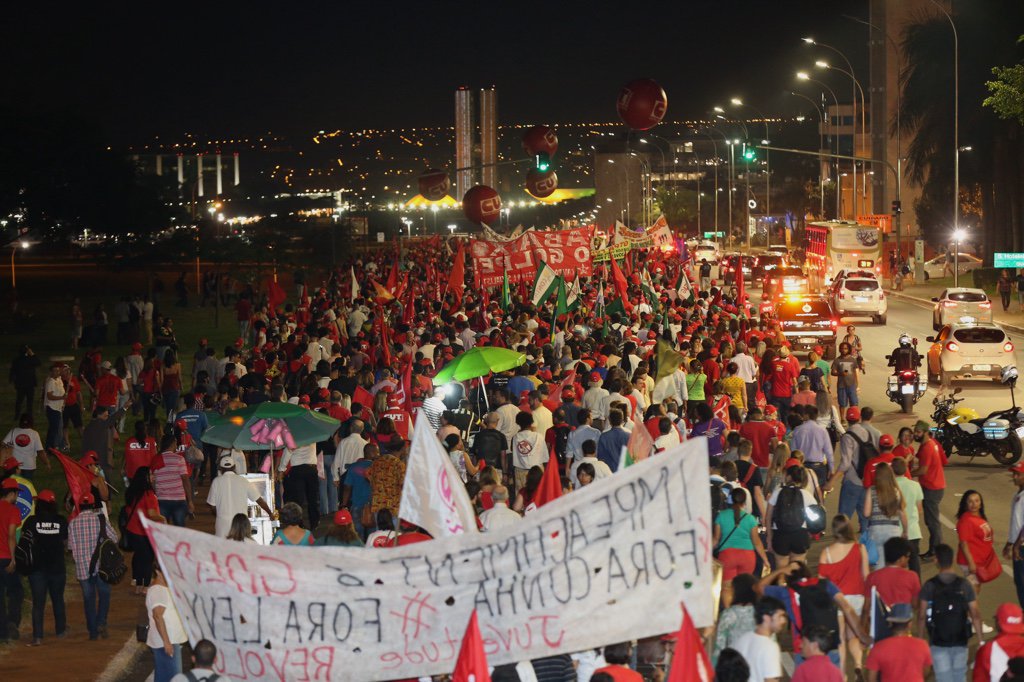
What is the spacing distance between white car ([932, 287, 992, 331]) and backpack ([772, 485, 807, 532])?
2699cm

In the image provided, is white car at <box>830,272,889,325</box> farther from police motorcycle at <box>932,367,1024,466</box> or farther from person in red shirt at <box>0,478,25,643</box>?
person in red shirt at <box>0,478,25,643</box>

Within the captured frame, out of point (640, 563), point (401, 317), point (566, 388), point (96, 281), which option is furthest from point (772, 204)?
point (640, 563)

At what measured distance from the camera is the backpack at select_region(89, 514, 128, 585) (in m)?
11.9

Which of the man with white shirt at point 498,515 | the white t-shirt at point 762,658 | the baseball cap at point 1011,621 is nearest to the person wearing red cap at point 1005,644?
the baseball cap at point 1011,621

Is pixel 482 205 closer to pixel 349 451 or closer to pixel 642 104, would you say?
pixel 642 104

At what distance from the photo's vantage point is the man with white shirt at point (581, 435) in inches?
578

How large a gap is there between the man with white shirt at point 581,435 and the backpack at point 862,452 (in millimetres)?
2488

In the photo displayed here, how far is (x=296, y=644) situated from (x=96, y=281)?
79.0 metres

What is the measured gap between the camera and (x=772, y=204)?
143 metres

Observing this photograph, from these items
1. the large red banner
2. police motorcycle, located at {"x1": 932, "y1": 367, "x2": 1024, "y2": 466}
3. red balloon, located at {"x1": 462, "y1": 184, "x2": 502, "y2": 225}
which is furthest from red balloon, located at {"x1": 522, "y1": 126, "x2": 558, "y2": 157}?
police motorcycle, located at {"x1": 932, "y1": 367, "x2": 1024, "y2": 466}

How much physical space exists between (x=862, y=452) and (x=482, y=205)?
1427 inches

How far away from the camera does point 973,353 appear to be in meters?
26.5

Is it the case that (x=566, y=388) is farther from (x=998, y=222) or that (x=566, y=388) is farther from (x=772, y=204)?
(x=772, y=204)

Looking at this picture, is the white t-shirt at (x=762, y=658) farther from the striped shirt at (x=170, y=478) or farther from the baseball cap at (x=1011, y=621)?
the striped shirt at (x=170, y=478)
